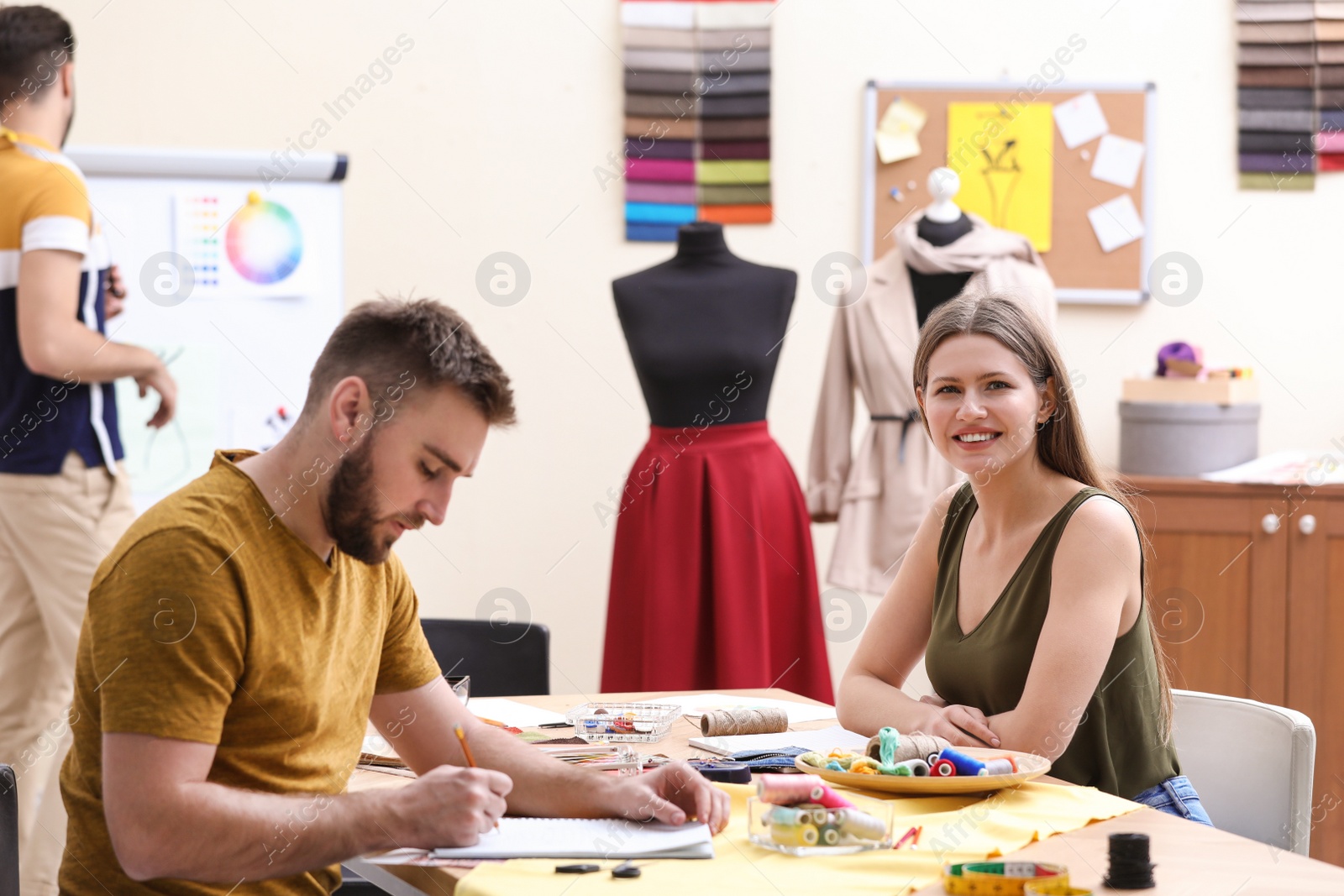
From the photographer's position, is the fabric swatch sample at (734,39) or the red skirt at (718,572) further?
the fabric swatch sample at (734,39)

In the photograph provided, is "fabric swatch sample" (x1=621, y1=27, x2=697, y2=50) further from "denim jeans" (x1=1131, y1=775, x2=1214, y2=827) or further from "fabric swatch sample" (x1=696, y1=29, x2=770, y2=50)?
"denim jeans" (x1=1131, y1=775, x2=1214, y2=827)

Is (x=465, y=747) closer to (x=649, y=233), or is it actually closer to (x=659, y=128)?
(x=649, y=233)

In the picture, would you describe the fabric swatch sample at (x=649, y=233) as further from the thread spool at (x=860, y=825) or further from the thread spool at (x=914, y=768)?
the thread spool at (x=860, y=825)

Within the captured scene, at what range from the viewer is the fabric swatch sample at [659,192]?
12.8 ft

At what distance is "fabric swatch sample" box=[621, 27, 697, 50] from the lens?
3.86 m

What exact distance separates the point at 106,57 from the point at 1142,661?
10.5 ft

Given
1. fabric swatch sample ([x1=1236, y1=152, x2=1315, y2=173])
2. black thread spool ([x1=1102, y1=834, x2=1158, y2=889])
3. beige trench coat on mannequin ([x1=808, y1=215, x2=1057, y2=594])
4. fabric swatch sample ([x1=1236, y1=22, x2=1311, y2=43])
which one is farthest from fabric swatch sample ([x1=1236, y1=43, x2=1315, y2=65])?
black thread spool ([x1=1102, y1=834, x2=1158, y2=889])

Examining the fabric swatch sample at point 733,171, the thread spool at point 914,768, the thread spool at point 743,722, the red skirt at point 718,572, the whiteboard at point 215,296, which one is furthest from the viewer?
the fabric swatch sample at point 733,171

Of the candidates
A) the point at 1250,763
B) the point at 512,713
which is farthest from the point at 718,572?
the point at 1250,763

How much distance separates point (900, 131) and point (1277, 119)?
1099mm

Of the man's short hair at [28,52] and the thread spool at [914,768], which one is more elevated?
the man's short hair at [28,52]

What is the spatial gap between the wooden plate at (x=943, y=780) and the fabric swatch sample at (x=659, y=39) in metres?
2.80

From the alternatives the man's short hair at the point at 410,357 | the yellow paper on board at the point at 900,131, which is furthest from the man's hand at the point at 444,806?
the yellow paper on board at the point at 900,131

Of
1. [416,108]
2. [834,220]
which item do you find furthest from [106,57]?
[834,220]
